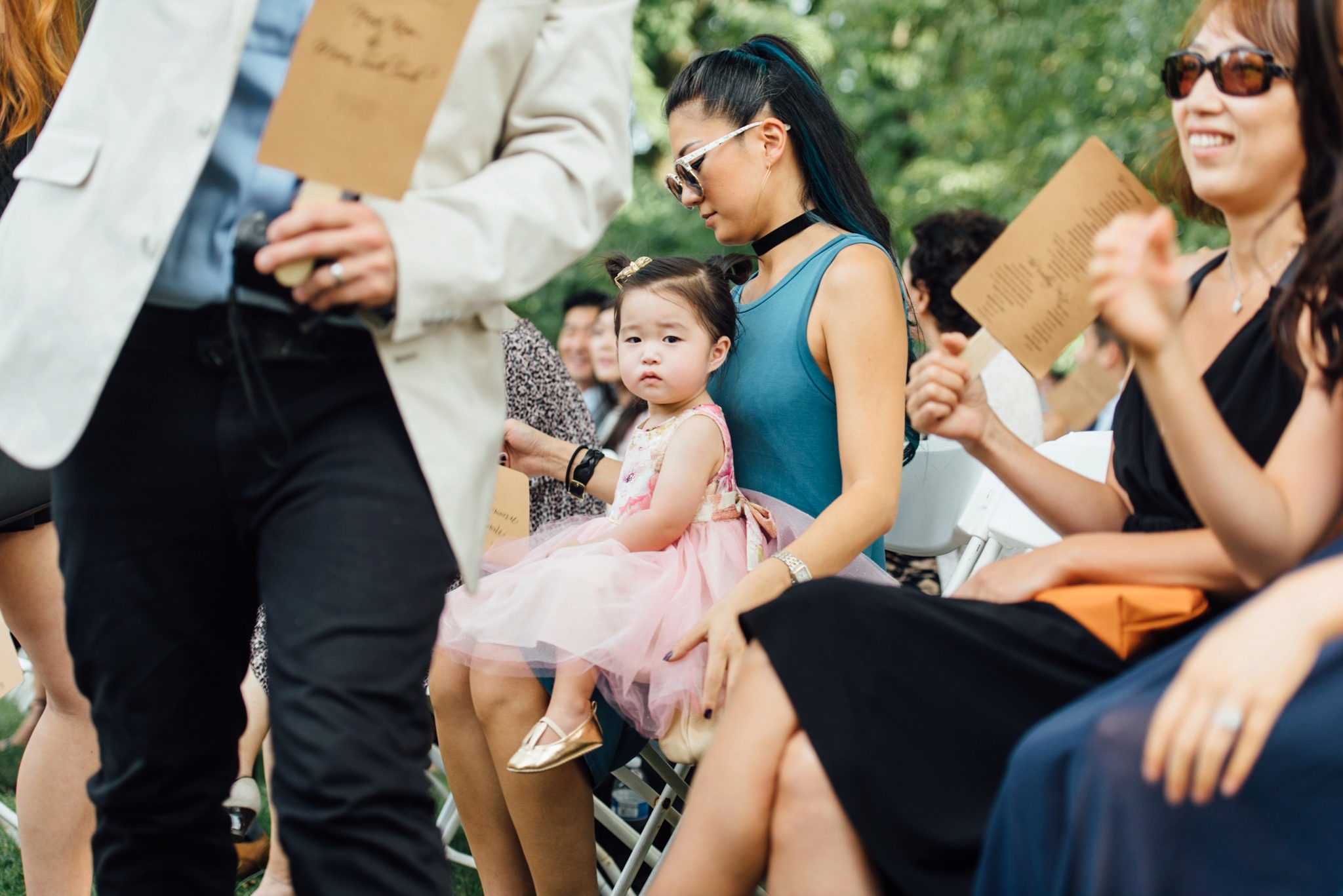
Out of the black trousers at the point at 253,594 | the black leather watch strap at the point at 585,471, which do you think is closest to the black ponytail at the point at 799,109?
the black leather watch strap at the point at 585,471

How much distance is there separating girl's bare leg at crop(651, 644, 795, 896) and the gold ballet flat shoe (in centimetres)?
45

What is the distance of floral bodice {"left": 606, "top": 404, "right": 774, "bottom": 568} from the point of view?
7.69ft

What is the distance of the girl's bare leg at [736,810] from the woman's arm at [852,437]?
0.32 metres

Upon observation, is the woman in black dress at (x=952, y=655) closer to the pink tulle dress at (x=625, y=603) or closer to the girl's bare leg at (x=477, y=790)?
the pink tulle dress at (x=625, y=603)

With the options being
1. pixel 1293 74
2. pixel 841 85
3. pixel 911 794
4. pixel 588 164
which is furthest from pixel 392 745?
pixel 841 85

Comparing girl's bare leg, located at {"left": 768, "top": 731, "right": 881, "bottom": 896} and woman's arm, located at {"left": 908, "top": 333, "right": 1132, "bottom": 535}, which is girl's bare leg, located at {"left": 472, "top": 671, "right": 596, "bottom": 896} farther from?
woman's arm, located at {"left": 908, "top": 333, "right": 1132, "bottom": 535}

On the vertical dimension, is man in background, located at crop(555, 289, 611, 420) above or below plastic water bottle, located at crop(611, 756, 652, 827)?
above

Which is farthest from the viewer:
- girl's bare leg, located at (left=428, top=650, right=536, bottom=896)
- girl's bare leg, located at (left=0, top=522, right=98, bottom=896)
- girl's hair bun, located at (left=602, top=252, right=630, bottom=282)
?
girl's hair bun, located at (left=602, top=252, right=630, bottom=282)

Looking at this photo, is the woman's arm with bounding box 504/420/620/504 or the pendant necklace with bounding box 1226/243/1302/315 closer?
the pendant necklace with bounding box 1226/243/1302/315

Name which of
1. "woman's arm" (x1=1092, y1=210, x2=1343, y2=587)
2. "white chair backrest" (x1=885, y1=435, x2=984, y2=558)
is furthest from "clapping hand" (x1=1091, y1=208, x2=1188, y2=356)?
"white chair backrest" (x1=885, y1=435, x2=984, y2=558)

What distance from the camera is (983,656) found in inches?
62.1

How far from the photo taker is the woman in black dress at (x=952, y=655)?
1486 mm

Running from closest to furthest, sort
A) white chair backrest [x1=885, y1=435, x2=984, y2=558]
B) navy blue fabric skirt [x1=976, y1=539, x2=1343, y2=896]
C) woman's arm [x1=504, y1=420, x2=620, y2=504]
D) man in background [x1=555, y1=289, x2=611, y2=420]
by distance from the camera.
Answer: navy blue fabric skirt [x1=976, y1=539, x2=1343, y2=896]
woman's arm [x1=504, y1=420, x2=620, y2=504]
white chair backrest [x1=885, y1=435, x2=984, y2=558]
man in background [x1=555, y1=289, x2=611, y2=420]

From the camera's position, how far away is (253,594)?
5.13 ft
